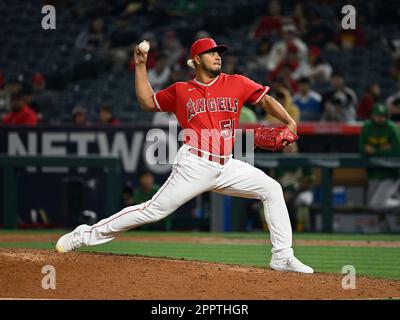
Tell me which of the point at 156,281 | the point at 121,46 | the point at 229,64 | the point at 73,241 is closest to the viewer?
the point at 156,281

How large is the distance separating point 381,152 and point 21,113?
5.33 m

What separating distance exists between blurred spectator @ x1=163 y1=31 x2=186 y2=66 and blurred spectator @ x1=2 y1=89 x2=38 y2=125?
3574 millimetres

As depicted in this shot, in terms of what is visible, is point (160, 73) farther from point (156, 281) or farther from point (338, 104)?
point (156, 281)

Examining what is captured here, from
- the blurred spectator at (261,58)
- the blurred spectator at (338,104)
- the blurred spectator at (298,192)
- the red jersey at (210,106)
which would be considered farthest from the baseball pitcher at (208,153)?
the blurred spectator at (261,58)

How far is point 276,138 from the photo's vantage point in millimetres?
7547

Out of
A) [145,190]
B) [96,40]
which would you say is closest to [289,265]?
[145,190]

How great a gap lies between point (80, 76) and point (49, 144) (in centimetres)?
498

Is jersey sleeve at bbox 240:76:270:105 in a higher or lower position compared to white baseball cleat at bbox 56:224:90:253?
higher

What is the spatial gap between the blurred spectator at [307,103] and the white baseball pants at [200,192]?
7278mm

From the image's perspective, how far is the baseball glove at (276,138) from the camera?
24.7 feet

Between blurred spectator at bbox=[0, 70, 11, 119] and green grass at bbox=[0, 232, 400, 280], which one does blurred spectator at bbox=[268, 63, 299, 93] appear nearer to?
blurred spectator at bbox=[0, 70, 11, 119]

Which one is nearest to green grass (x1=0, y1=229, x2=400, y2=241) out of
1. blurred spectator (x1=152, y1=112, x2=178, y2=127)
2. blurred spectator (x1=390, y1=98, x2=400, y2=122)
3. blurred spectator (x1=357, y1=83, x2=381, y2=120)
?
blurred spectator (x1=152, y1=112, x2=178, y2=127)

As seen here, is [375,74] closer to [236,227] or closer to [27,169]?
[236,227]

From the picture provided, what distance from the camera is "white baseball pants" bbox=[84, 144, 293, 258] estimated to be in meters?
7.27
